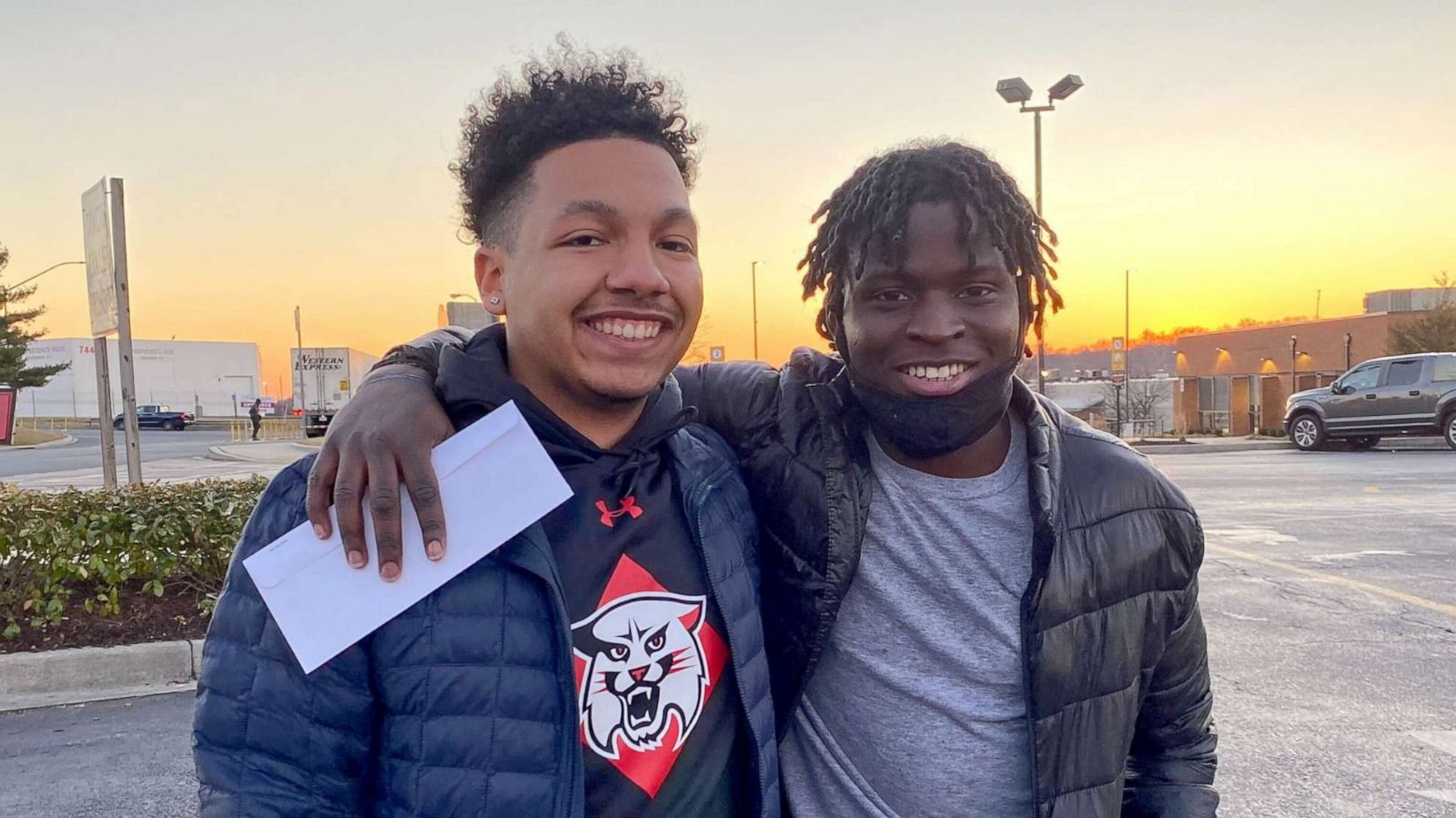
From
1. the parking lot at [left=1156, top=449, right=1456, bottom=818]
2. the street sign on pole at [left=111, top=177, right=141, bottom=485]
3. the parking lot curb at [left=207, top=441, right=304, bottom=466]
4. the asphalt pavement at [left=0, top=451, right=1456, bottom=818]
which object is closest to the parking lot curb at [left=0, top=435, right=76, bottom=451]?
the parking lot curb at [left=207, top=441, right=304, bottom=466]

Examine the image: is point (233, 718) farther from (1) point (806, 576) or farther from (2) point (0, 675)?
(2) point (0, 675)

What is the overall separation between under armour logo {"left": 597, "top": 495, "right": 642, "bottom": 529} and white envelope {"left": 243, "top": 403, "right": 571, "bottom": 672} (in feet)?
0.41

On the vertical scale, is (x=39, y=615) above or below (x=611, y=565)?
below

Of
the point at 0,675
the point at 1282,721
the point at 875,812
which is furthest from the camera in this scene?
the point at 0,675

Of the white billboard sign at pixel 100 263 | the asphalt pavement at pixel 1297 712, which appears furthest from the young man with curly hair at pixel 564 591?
the white billboard sign at pixel 100 263

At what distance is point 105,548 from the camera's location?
5078 millimetres

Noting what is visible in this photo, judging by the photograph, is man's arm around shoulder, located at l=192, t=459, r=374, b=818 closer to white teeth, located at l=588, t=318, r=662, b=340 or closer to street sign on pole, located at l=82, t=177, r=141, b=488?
white teeth, located at l=588, t=318, r=662, b=340

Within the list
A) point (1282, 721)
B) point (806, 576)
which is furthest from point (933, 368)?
point (1282, 721)

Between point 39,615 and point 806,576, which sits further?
point 39,615

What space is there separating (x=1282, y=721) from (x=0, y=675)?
626 cm

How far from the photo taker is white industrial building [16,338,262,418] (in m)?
57.2

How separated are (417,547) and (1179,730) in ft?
4.61

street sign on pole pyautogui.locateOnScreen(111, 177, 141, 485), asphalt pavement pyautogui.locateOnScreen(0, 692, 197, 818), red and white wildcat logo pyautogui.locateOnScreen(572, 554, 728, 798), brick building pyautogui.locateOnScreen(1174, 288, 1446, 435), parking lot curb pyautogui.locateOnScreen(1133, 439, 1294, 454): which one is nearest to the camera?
red and white wildcat logo pyautogui.locateOnScreen(572, 554, 728, 798)

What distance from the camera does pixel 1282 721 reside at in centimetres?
408
